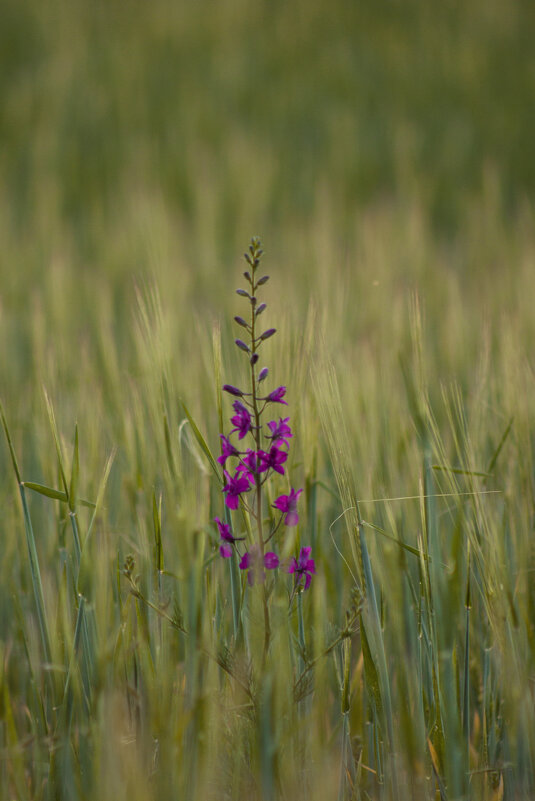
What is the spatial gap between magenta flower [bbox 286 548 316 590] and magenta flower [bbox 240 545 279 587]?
2 centimetres

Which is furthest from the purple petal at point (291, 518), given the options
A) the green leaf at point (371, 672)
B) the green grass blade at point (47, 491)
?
the green grass blade at point (47, 491)

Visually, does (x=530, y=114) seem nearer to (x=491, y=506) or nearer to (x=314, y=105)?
(x=314, y=105)

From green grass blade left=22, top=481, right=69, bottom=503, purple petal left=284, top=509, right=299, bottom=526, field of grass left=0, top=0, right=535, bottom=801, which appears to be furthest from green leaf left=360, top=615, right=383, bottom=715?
green grass blade left=22, top=481, right=69, bottom=503

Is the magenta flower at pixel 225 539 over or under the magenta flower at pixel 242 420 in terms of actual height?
under

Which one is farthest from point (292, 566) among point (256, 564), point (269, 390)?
point (269, 390)

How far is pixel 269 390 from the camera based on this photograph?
771mm

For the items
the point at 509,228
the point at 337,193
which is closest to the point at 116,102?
the point at 337,193

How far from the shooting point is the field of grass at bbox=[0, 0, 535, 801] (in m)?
0.57

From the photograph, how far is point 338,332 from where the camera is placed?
115 cm

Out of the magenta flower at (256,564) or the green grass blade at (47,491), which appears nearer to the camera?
the magenta flower at (256,564)

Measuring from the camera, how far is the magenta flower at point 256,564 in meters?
0.47

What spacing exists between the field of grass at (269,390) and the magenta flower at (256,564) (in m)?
0.02

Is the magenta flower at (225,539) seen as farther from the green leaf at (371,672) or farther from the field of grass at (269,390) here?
the green leaf at (371,672)

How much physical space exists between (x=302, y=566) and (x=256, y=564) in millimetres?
123
